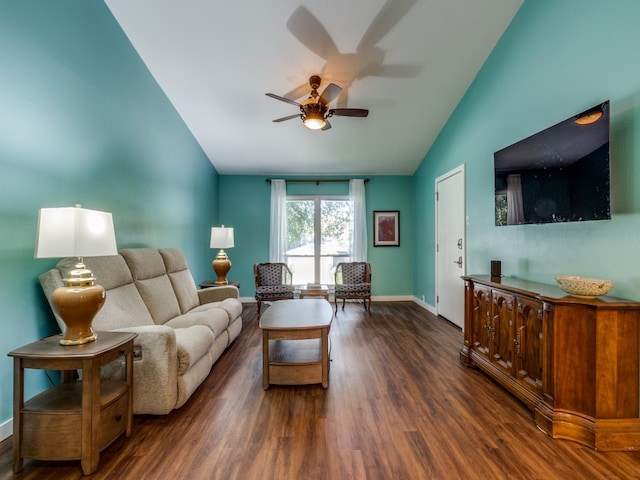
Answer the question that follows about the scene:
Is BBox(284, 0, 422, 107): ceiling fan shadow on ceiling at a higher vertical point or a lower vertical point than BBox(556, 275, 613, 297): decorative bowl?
higher

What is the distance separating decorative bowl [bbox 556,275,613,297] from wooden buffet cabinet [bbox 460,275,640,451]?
0.16 ft

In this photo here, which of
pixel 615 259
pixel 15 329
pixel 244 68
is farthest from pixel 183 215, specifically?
pixel 615 259

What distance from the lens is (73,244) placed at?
5.09ft

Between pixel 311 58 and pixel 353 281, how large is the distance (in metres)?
3.46

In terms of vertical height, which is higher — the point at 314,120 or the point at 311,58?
the point at 311,58

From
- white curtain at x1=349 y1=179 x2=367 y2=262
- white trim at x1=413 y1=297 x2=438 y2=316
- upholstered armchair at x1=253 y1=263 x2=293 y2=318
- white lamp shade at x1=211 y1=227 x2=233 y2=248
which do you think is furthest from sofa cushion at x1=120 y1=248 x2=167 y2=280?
white trim at x1=413 y1=297 x2=438 y2=316

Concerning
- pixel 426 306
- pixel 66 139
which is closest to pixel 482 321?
pixel 426 306

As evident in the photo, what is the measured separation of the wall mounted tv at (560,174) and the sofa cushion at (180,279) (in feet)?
11.2

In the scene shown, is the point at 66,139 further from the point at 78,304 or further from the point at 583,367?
the point at 583,367

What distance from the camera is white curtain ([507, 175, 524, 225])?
7.91 ft

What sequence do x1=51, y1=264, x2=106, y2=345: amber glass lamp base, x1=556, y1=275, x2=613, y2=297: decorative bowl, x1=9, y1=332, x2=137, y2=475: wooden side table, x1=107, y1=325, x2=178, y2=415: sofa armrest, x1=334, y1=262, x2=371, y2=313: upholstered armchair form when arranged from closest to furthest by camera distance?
x1=9, y1=332, x2=137, y2=475: wooden side table < x1=51, y1=264, x2=106, y2=345: amber glass lamp base < x1=556, y1=275, x2=613, y2=297: decorative bowl < x1=107, y1=325, x2=178, y2=415: sofa armrest < x1=334, y1=262, x2=371, y2=313: upholstered armchair

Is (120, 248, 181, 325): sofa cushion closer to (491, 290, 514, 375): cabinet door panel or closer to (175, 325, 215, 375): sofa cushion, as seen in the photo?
(175, 325, 215, 375): sofa cushion

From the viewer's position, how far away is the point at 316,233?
5562 mm

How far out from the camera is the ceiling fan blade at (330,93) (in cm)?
257
